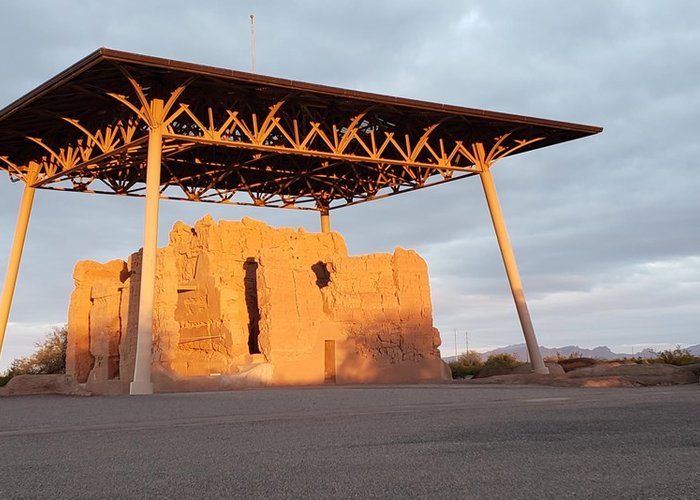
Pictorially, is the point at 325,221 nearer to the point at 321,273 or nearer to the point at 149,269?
the point at 321,273

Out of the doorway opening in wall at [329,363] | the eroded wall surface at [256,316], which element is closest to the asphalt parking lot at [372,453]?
the eroded wall surface at [256,316]

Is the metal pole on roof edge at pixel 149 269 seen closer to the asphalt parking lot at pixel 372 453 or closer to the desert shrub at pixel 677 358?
the asphalt parking lot at pixel 372 453

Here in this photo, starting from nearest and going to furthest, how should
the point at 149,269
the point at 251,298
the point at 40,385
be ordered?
the point at 149,269
the point at 40,385
the point at 251,298

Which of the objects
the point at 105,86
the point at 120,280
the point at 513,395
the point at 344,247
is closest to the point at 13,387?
the point at 120,280

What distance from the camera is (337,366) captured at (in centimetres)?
2761

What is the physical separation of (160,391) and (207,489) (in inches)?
754

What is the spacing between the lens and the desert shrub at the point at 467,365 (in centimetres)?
4181

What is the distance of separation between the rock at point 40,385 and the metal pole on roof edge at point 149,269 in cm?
382

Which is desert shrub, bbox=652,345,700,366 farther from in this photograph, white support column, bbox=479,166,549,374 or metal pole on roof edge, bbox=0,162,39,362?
metal pole on roof edge, bbox=0,162,39,362

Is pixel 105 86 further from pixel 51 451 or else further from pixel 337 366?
pixel 51 451

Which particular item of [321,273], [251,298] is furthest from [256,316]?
[321,273]

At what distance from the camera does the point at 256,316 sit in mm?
29891

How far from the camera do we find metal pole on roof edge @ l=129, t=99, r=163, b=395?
22.3 m

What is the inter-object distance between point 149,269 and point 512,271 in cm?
1533
